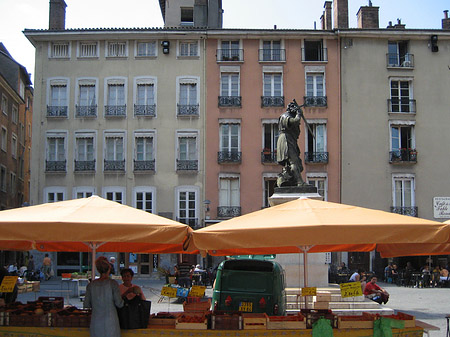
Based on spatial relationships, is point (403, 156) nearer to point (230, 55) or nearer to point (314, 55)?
point (314, 55)

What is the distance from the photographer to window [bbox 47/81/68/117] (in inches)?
1453

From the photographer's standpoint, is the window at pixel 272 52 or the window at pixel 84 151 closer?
the window at pixel 84 151

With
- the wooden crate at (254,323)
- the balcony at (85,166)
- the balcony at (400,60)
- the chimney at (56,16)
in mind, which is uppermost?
the chimney at (56,16)

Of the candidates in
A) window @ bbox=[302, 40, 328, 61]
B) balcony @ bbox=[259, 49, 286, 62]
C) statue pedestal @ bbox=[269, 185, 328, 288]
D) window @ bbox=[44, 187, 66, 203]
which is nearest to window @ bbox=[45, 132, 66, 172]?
window @ bbox=[44, 187, 66, 203]

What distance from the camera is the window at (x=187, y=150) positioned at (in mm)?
36219

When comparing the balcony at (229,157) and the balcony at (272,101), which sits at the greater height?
the balcony at (272,101)

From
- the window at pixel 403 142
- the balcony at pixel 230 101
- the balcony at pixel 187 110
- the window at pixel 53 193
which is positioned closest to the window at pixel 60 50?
the balcony at pixel 187 110

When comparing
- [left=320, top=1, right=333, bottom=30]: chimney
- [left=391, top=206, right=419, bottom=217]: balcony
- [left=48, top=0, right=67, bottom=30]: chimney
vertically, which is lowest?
[left=391, top=206, right=419, bottom=217]: balcony

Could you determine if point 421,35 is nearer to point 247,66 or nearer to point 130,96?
point 247,66

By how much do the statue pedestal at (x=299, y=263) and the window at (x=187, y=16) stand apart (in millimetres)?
26726

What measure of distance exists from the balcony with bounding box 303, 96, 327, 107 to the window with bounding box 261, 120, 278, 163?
7.40ft

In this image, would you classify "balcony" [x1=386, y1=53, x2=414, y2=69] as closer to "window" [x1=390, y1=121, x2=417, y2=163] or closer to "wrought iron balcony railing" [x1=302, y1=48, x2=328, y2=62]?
"window" [x1=390, y1=121, x2=417, y2=163]

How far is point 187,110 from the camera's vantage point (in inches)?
1442

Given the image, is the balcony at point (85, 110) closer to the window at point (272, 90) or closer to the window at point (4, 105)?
the window at point (4, 105)
